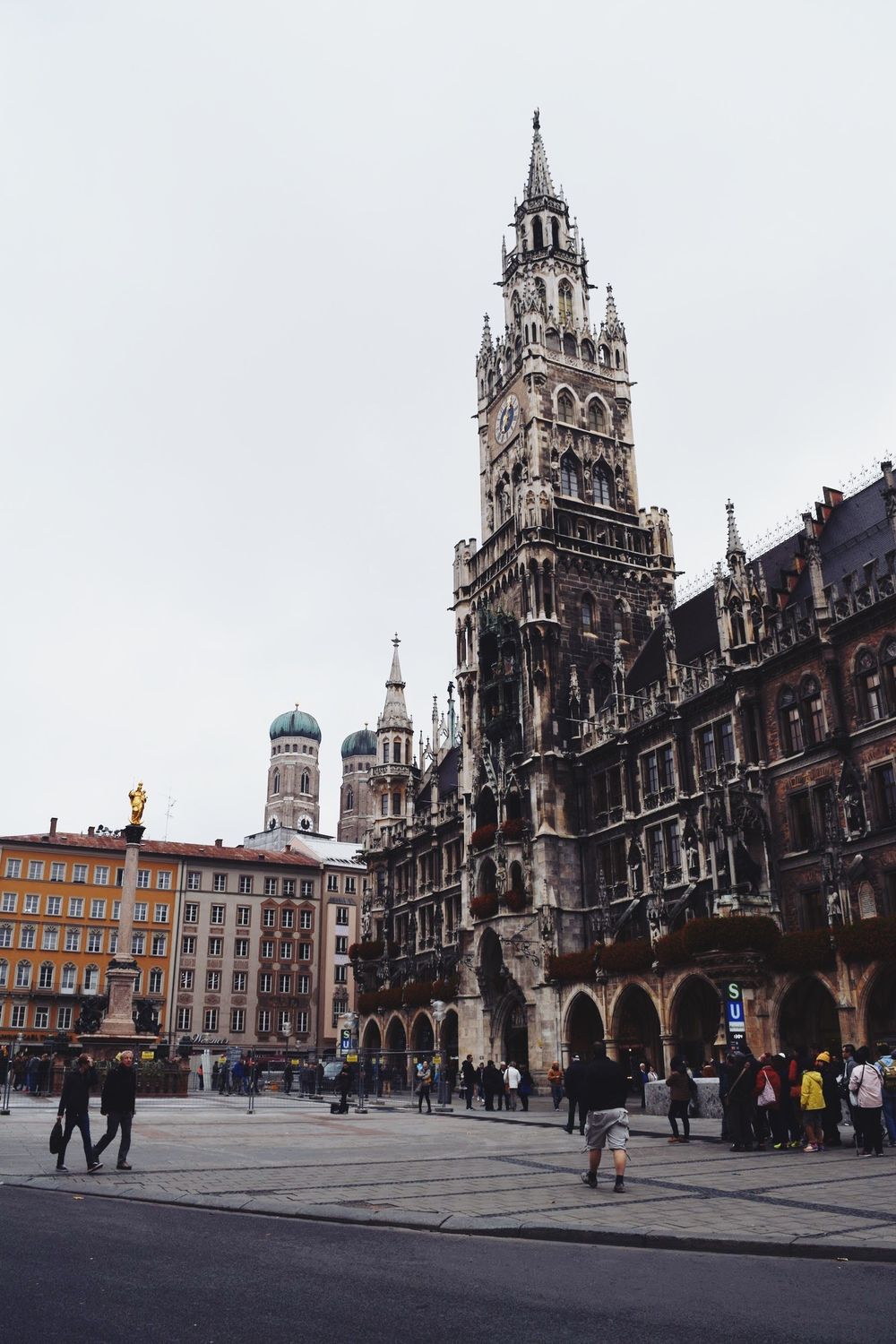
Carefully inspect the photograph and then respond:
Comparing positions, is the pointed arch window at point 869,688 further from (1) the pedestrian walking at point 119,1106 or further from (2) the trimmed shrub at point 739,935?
(1) the pedestrian walking at point 119,1106

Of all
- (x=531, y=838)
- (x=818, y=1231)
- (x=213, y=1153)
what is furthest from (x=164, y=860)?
(x=818, y=1231)

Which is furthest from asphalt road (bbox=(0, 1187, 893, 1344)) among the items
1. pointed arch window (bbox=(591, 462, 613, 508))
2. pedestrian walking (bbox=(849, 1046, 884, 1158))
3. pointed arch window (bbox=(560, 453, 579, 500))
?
pointed arch window (bbox=(591, 462, 613, 508))

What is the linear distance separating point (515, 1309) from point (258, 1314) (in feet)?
5.66

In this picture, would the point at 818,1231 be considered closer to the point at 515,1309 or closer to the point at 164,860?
the point at 515,1309

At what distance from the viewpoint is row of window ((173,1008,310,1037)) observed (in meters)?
81.8

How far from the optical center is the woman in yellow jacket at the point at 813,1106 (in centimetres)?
1891

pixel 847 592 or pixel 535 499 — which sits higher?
pixel 535 499

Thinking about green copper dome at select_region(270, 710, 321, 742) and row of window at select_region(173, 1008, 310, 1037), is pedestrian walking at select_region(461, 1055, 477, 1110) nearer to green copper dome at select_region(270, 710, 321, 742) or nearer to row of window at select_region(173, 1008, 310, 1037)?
row of window at select_region(173, 1008, 310, 1037)

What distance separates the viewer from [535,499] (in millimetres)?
53125

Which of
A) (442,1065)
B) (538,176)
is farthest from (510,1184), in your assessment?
(538,176)

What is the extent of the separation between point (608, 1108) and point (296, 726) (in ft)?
537

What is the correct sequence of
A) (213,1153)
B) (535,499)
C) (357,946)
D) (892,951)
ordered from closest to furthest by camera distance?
(213,1153), (892,951), (535,499), (357,946)

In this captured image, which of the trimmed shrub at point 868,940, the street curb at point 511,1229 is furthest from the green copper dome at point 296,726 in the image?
the street curb at point 511,1229

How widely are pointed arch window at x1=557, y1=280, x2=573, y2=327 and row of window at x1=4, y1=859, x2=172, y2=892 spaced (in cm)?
4721
